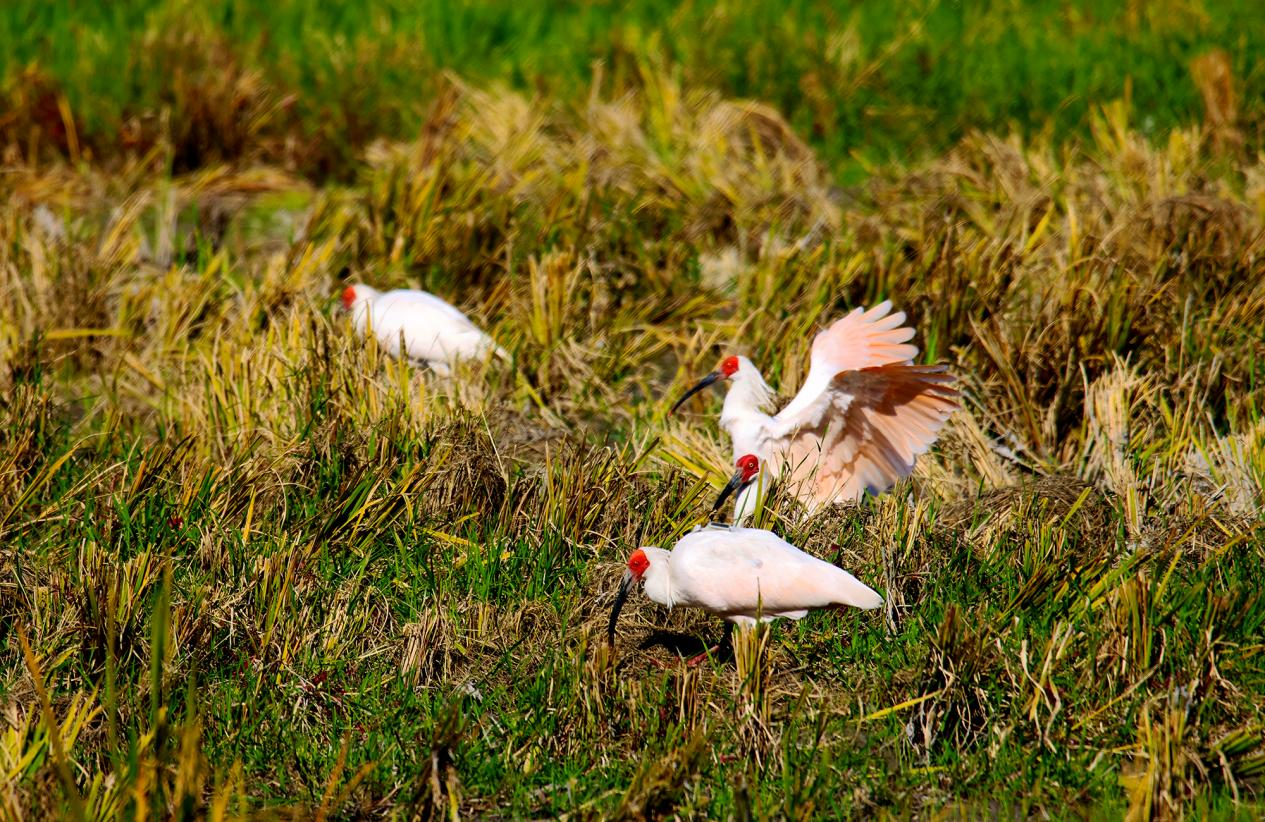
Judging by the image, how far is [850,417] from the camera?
16.8ft

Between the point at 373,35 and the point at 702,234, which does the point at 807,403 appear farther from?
the point at 373,35

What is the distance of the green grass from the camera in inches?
356

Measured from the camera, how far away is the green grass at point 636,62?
9.05 metres

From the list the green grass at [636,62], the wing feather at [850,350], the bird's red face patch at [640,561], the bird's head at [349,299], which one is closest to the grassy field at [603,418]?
the green grass at [636,62]

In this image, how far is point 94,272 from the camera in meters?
6.95

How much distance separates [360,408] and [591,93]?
13.6 feet

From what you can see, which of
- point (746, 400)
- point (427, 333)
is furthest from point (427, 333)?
point (746, 400)

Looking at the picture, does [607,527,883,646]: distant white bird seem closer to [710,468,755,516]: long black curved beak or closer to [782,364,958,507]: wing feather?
[710,468,755,516]: long black curved beak

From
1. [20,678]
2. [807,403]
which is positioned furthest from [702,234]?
[20,678]

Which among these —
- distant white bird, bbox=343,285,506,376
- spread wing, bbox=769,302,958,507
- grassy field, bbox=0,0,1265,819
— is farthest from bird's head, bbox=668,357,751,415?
distant white bird, bbox=343,285,506,376

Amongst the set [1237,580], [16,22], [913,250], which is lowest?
[16,22]

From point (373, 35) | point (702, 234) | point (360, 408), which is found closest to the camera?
point (360, 408)

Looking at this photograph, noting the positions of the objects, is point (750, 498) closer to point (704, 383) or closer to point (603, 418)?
point (704, 383)

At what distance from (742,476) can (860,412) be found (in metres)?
0.53
